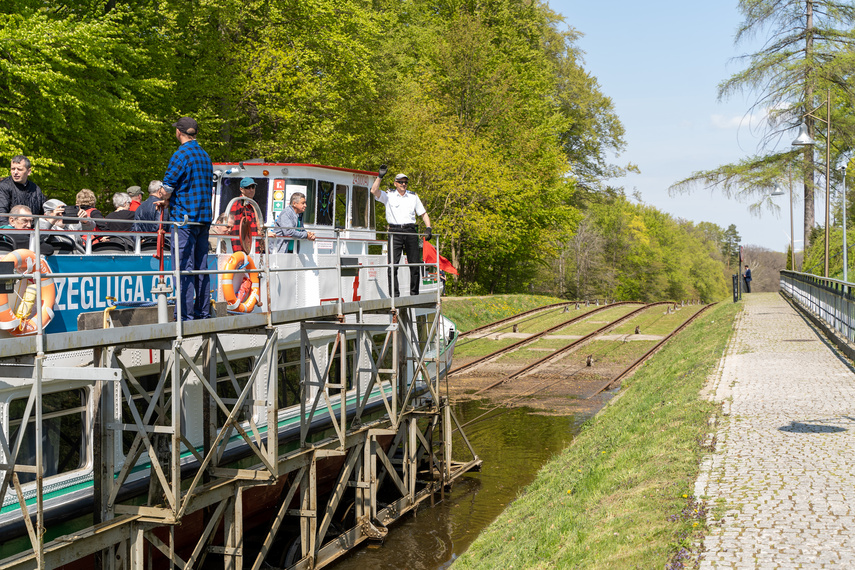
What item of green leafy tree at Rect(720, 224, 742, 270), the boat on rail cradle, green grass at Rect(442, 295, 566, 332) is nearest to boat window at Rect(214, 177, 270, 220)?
the boat on rail cradle

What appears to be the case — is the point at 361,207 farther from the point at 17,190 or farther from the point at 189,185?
the point at 17,190

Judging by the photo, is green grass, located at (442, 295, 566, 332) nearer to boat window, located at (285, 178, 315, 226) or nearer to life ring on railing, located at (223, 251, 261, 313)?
boat window, located at (285, 178, 315, 226)

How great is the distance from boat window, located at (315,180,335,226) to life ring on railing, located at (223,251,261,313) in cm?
423

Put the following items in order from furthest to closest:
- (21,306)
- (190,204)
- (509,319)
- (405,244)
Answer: (509,319) < (405,244) < (190,204) < (21,306)

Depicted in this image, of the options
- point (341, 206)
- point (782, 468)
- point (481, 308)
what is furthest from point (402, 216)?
point (481, 308)

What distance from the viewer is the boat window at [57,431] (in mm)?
8336

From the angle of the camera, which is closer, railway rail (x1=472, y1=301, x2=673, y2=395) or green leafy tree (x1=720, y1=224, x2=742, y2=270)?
railway rail (x1=472, y1=301, x2=673, y2=395)

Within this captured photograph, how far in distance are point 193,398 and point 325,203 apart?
16.7 ft

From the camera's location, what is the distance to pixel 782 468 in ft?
30.4

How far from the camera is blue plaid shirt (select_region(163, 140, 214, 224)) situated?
865 cm

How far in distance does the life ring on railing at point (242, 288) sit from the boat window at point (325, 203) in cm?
423

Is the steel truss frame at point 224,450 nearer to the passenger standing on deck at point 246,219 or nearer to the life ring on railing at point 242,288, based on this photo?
the life ring on railing at point 242,288

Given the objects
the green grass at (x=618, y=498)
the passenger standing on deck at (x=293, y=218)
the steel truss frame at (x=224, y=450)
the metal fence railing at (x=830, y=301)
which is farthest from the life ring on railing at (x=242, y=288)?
the metal fence railing at (x=830, y=301)

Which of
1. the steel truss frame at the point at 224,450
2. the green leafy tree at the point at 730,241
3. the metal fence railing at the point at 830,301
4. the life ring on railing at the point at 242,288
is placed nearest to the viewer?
the steel truss frame at the point at 224,450
